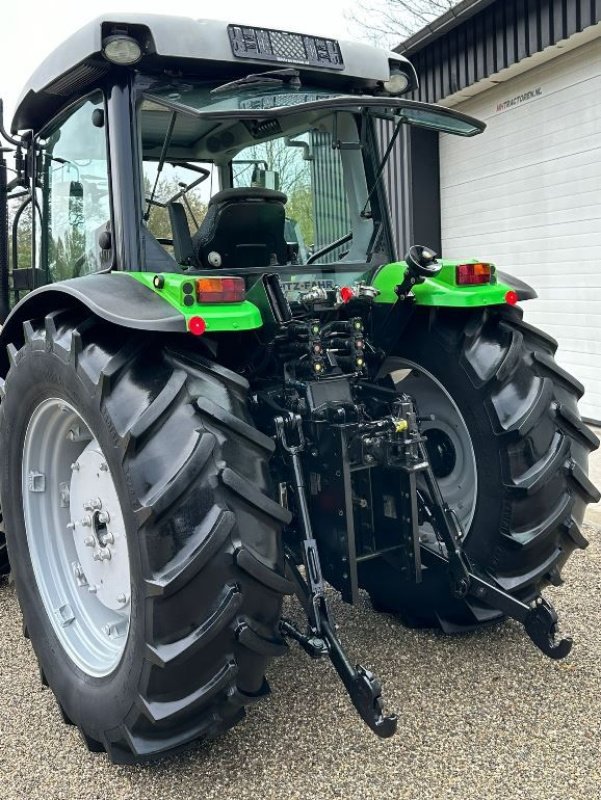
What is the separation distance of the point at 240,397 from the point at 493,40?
621 centimetres

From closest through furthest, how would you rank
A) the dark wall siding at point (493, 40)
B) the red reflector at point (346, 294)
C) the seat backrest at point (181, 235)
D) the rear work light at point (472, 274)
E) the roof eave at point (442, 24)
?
the red reflector at point (346, 294), the rear work light at point (472, 274), the seat backrest at point (181, 235), the dark wall siding at point (493, 40), the roof eave at point (442, 24)

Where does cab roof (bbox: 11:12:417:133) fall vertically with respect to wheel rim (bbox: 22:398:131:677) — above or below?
above

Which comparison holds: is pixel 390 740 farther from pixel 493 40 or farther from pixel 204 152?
pixel 493 40

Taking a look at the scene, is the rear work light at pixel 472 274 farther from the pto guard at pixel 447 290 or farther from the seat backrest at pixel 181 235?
the seat backrest at pixel 181 235

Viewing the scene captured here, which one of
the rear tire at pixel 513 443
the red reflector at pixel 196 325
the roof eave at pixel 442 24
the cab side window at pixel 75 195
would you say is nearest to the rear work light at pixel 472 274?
the rear tire at pixel 513 443

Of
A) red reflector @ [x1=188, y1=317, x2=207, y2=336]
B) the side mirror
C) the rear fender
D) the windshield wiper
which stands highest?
the windshield wiper

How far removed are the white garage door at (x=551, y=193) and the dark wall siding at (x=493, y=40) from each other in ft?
1.06

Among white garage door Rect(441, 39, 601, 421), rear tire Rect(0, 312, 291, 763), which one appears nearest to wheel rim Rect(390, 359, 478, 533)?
rear tire Rect(0, 312, 291, 763)

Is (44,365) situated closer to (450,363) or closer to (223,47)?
(223,47)

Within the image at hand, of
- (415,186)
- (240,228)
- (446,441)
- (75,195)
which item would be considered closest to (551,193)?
(415,186)

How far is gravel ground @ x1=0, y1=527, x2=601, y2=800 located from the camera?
2.29 m

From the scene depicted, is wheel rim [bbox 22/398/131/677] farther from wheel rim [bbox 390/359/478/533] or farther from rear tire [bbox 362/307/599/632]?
wheel rim [bbox 390/359/478/533]

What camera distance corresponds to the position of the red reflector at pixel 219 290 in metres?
2.28

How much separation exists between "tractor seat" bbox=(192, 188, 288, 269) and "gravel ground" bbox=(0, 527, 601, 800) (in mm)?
1590
